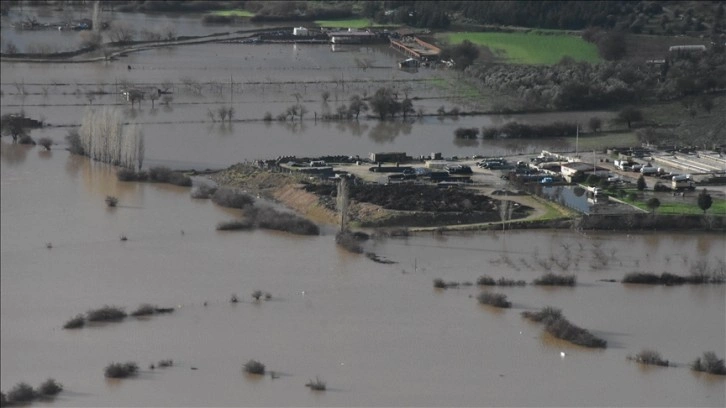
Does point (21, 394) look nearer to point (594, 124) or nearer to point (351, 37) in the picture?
point (594, 124)

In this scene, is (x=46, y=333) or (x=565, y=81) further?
(x=565, y=81)

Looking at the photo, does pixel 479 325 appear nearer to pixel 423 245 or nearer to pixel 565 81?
pixel 423 245

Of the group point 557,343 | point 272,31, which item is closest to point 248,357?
point 557,343

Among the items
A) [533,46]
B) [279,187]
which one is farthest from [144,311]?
[533,46]

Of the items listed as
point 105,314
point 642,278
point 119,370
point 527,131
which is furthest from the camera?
point 527,131

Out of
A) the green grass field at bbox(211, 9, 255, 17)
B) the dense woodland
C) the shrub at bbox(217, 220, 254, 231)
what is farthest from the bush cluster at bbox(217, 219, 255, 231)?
the green grass field at bbox(211, 9, 255, 17)

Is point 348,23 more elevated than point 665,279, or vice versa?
point 348,23
